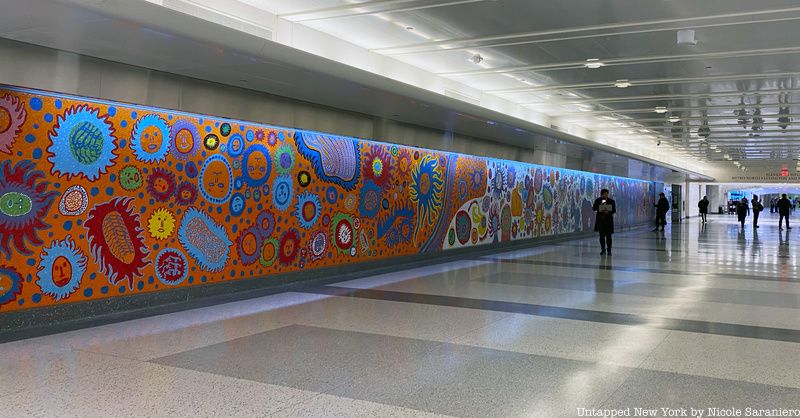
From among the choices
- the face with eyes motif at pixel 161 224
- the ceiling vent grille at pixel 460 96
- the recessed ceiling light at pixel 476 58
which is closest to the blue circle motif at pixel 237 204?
the face with eyes motif at pixel 161 224

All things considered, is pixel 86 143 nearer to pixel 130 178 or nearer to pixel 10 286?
pixel 130 178

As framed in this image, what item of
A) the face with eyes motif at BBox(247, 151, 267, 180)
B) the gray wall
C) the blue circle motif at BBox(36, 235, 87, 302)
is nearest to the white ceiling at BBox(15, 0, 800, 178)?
the gray wall

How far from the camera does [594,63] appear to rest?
12062 millimetres

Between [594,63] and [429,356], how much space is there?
788cm

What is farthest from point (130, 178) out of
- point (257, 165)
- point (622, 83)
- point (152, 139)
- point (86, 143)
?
point (622, 83)

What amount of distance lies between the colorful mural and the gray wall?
39cm

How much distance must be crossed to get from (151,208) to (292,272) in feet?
11.2

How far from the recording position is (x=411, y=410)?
15.9ft

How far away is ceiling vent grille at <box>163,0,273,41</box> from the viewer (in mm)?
6592

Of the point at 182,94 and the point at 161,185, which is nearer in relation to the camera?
the point at 182,94

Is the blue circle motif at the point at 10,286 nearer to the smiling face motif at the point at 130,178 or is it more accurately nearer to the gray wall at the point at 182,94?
the smiling face motif at the point at 130,178

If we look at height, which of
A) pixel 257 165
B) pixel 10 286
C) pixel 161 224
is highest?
pixel 257 165

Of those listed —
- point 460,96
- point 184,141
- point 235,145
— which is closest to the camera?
point 184,141

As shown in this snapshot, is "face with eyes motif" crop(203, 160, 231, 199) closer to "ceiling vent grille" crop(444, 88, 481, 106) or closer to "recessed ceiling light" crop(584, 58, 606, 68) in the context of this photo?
"ceiling vent grille" crop(444, 88, 481, 106)
